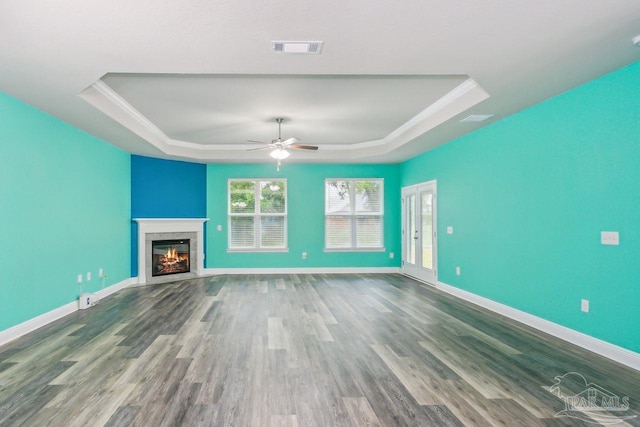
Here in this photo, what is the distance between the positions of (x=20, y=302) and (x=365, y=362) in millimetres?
3904

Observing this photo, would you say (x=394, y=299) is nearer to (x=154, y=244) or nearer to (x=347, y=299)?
(x=347, y=299)

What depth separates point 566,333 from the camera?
382 cm

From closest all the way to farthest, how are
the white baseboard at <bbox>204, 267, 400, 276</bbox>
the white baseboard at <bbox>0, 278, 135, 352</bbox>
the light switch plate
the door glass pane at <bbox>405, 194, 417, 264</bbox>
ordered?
the light switch plate → the white baseboard at <bbox>0, 278, 135, 352</bbox> → the door glass pane at <bbox>405, 194, 417, 264</bbox> → the white baseboard at <bbox>204, 267, 400, 276</bbox>

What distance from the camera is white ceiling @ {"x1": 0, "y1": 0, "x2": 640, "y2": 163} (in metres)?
2.38

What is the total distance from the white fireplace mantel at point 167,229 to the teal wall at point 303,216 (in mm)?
244

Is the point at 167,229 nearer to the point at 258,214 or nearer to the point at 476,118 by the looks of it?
the point at 258,214

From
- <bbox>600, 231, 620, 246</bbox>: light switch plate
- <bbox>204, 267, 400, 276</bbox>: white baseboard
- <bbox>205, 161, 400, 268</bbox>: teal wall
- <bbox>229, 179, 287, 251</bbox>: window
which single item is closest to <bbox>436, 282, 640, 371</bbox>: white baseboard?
<bbox>600, 231, 620, 246</bbox>: light switch plate

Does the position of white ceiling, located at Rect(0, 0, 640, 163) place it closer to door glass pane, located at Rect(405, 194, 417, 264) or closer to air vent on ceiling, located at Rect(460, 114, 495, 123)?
air vent on ceiling, located at Rect(460, 114, 495, 123)

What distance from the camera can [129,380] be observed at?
2861 millimetres

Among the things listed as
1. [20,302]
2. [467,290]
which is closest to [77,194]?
[20,302]

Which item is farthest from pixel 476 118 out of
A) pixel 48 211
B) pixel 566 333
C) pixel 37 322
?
pixel 37 322

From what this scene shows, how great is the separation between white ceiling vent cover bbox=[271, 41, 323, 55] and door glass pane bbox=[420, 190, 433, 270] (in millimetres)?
4862

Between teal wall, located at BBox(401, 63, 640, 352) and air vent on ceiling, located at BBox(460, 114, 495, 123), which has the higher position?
air vent on ceiling, located at BBox(460, 114, 495, 123)

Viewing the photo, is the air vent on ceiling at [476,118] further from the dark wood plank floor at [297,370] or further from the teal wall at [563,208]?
the dark wood plank floor at [297,370]
